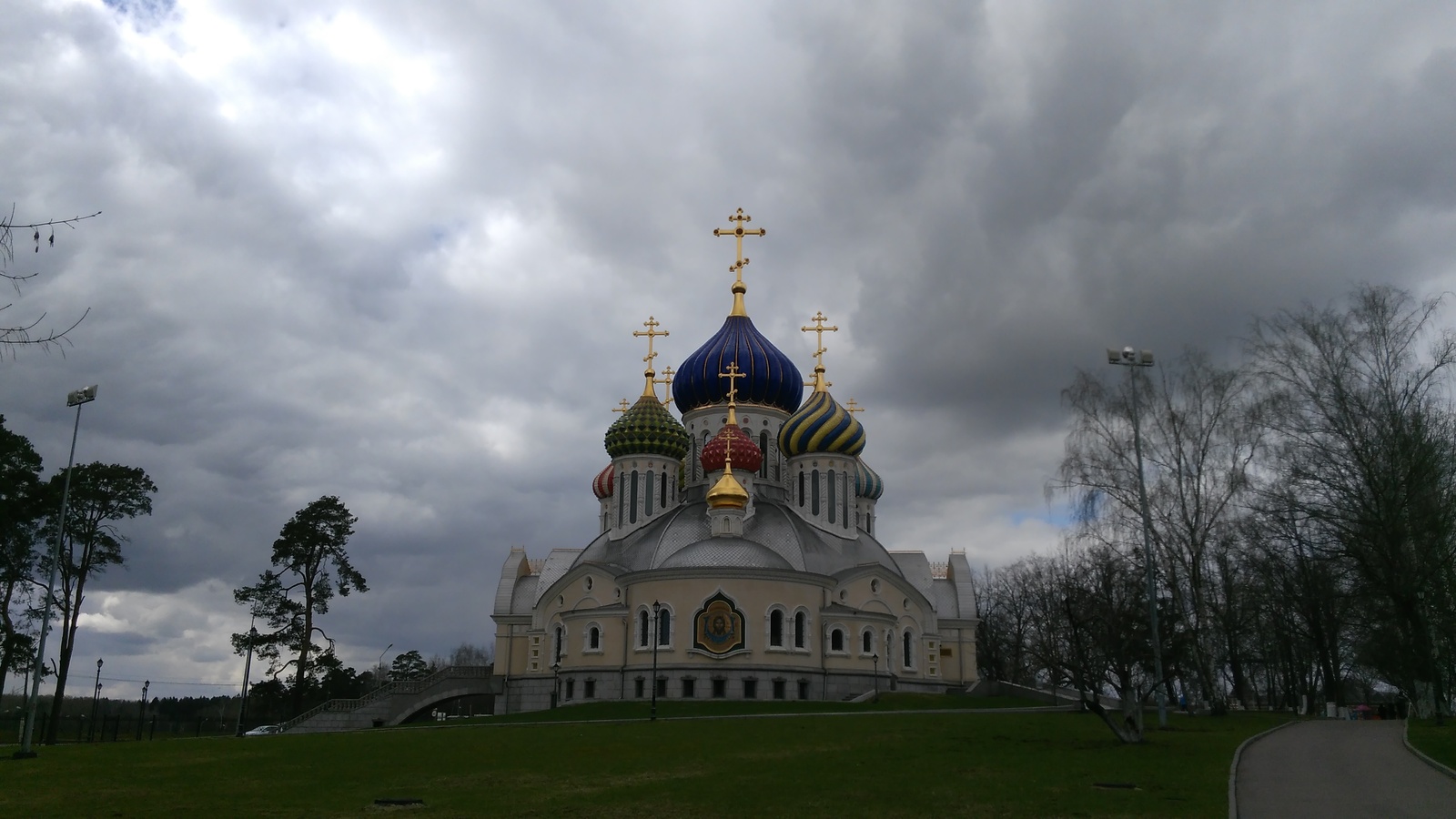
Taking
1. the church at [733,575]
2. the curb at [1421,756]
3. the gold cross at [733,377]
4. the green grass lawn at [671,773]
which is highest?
the gold cross at [733,377]

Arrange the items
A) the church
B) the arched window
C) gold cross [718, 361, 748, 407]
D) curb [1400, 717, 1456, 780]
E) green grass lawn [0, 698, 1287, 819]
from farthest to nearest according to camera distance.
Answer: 1. gold cross [718, 361, 748, 407]
2. the arched window
3. the church
4. curb [1400, 717, 1456, 780]
5. green grass lawn [0, 698, 1287, 819]

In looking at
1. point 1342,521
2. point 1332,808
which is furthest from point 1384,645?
point 1332,808

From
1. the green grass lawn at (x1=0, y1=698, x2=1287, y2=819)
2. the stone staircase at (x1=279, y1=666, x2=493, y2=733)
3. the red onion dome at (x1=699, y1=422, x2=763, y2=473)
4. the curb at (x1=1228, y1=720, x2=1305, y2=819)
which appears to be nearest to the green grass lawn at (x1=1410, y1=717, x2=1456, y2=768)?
the curb at (x1=1228, y1=720, x2=1305, y2=819)

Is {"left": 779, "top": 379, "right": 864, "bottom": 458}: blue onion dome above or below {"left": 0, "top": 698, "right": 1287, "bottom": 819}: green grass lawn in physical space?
above

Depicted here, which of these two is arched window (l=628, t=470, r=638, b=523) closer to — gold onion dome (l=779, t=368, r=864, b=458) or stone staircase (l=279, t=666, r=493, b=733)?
gold onion dome (l=779, t=368, r=864, b=458)

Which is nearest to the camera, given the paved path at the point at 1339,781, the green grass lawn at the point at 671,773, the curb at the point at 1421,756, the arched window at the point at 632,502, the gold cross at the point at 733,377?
the paved path at the point at 1339,781

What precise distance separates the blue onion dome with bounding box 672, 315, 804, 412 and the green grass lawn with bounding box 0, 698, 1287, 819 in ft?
85.5

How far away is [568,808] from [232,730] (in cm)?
4168

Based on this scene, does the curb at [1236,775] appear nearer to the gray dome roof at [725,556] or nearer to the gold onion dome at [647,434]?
the gray dome roof at [725,556]

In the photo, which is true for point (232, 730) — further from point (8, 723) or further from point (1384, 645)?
point (1384, 645)

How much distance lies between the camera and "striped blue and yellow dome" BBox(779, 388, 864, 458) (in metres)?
48.7

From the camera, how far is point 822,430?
48.7m


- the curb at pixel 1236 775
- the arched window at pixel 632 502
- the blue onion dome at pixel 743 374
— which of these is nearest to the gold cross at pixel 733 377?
the blue onion dome at pixel 743 374

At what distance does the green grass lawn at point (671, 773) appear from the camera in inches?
539
